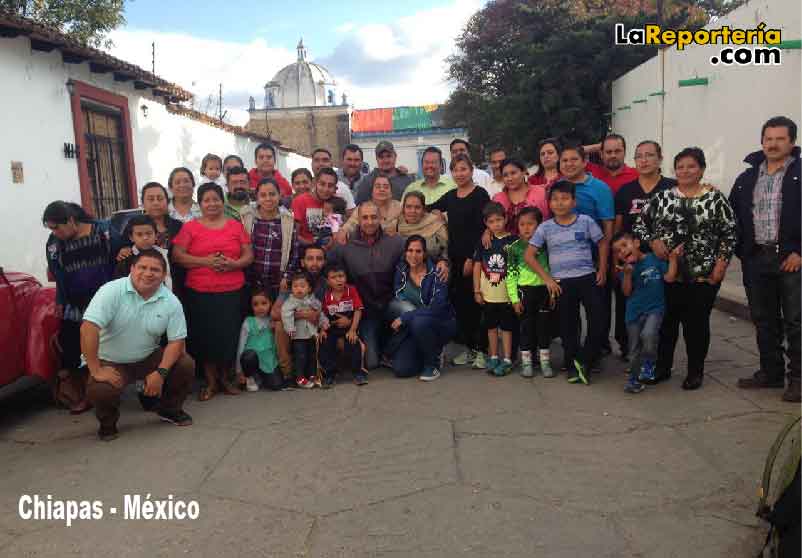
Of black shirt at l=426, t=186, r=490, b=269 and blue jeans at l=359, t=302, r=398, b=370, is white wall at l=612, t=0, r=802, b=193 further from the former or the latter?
blue jeans at l=359, t=302, r=398, b=370

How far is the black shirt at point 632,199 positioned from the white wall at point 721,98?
4297mm

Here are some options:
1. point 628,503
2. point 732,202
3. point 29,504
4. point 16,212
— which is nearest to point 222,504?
point 29,504

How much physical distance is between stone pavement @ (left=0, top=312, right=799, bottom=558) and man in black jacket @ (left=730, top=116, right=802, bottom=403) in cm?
27

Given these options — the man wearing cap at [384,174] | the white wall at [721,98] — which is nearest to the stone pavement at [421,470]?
the man wearing cap at [384,174]

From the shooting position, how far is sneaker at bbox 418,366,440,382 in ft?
18.1

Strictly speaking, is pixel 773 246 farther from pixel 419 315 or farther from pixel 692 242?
pixel 419 315

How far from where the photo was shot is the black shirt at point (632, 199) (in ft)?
17.3

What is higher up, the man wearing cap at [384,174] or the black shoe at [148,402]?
the man wearing cap at [384,174]

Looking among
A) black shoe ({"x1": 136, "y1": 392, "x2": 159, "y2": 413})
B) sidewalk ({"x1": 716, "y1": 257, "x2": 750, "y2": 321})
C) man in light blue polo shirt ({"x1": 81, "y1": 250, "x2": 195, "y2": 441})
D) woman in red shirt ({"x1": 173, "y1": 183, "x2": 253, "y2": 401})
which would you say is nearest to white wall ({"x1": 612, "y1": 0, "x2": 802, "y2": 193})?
sidewalk ({"x1": 716, "y1": 257, "x2": 750, "y2": 321})

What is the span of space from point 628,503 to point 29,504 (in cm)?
305

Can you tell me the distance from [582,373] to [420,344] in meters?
1.32

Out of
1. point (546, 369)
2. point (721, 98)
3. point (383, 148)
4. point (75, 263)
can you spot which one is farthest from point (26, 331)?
point (721, 98)

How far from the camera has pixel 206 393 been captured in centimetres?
520

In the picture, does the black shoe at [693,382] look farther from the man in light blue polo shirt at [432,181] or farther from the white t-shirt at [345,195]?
the white t-shirt at [345,195]
